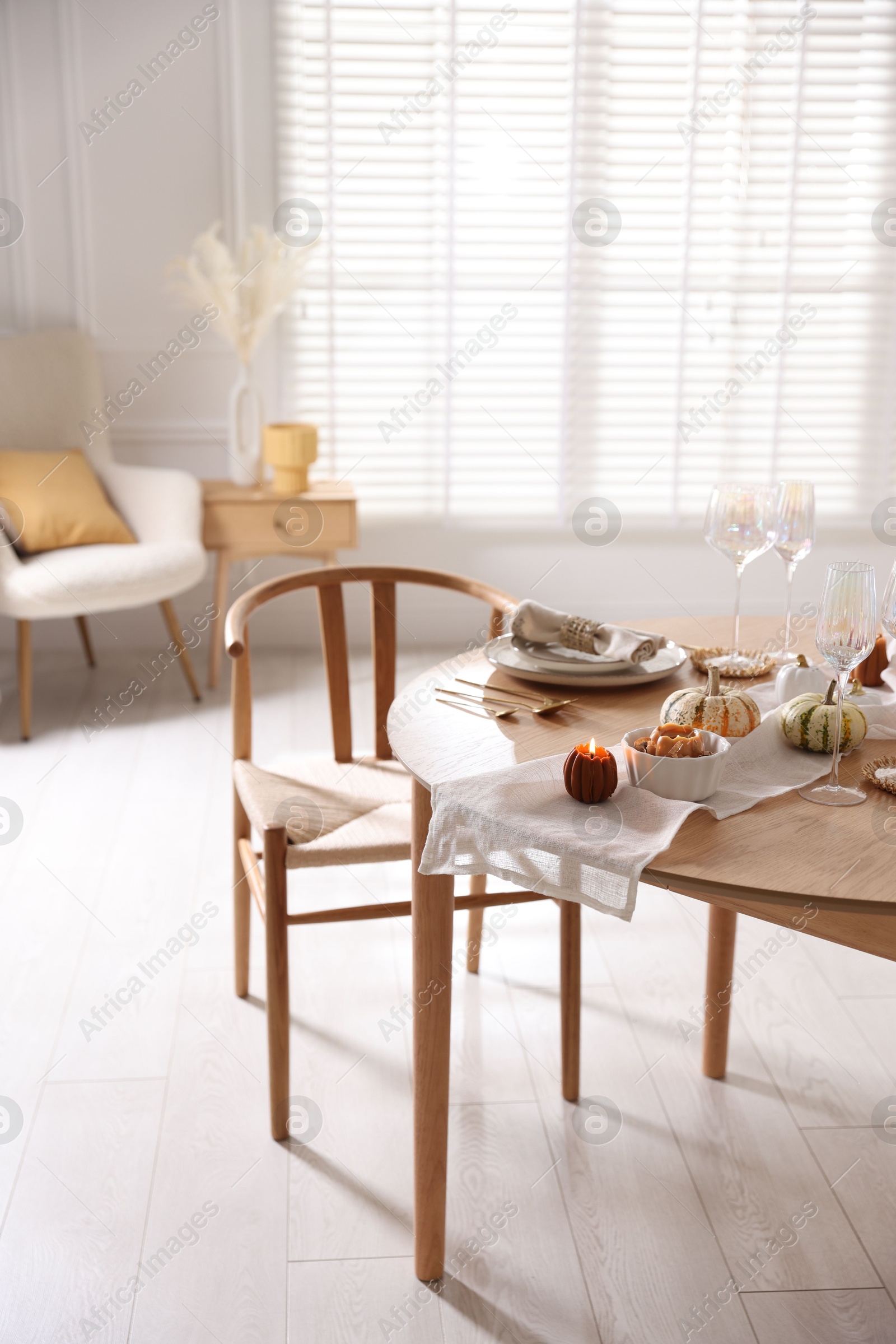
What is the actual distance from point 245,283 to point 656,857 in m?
3.04

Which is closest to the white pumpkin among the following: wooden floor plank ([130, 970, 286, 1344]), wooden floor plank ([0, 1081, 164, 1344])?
wooden floor plank ([130, 970, 286, 1344])

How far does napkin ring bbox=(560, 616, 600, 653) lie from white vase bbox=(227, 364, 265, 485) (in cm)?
233

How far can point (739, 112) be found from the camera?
379 centimetres

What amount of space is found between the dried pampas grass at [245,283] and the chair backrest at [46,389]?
38cm

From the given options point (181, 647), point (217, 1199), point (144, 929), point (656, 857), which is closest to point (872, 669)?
point (656, 857)

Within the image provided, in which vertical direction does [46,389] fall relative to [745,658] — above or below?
above

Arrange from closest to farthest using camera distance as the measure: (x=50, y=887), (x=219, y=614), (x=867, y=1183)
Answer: (x=867, y=1183) → (x=50, y=887) → (x=219, y=614)

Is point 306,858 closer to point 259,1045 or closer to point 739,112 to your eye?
point 259,1045

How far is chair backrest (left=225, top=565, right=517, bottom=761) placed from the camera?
74.5 inches

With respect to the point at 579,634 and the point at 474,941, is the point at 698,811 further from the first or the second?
the point at 474,941

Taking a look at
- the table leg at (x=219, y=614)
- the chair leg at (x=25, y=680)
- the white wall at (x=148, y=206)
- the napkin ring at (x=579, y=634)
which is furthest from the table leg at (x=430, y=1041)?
the white wall at (x=148, y=206)

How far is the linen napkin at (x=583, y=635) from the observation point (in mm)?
1500

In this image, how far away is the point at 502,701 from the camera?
1.45 metres

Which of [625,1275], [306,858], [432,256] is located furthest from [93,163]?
[625,1275]
